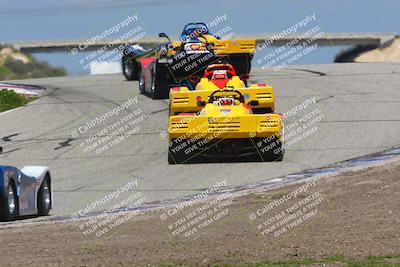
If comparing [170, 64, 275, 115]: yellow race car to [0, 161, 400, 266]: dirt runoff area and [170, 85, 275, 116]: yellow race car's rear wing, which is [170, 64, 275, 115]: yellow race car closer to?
[170, 85, 275, 116]: yellow race car's rear wing

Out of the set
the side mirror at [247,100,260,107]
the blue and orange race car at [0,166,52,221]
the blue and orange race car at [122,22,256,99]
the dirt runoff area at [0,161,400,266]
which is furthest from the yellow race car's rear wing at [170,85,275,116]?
the dirt runoff area at [0,161,400,266]

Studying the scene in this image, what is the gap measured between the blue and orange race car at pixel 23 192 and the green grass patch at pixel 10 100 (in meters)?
12.6

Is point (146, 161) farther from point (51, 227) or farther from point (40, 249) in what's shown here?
point (40, 249)

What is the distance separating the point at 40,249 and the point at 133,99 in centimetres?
1580

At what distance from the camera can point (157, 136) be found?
62.0 ft

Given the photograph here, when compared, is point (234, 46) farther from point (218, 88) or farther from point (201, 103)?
point (201, 103)

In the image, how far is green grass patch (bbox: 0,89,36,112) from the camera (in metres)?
24.8

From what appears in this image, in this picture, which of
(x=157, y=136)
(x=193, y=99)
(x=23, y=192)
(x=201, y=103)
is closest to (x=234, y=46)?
(x=157, y=136)

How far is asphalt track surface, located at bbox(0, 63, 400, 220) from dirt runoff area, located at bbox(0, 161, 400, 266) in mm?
2073

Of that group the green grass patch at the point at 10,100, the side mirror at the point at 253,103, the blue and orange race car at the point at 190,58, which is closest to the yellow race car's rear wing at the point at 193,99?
the side mirror at the point at 253,103

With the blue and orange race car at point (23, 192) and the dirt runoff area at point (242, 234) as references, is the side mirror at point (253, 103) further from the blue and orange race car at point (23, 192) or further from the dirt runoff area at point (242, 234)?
the blue and orange race car at point (23, 192)

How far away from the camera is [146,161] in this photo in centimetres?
1641

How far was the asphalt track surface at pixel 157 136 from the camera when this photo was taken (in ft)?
47.4

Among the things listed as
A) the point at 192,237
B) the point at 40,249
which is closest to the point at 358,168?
the point at 192,237
